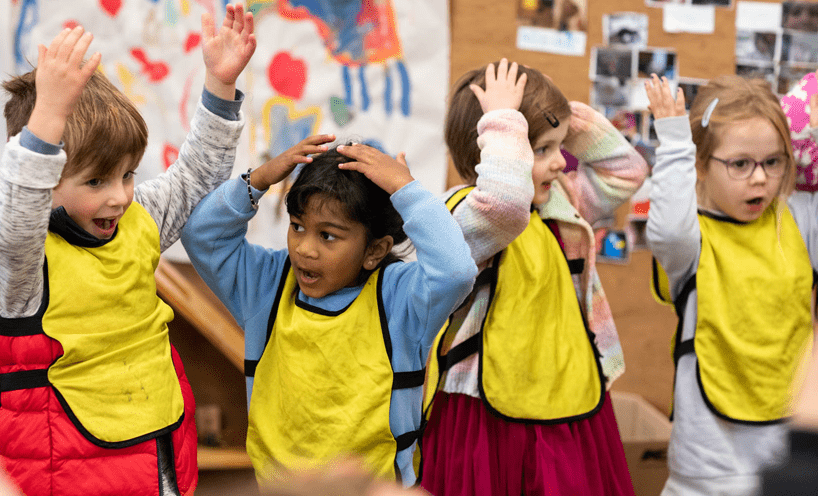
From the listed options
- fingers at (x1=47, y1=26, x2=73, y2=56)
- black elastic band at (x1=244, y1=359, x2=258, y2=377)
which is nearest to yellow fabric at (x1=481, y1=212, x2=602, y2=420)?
black elastic band at (x1=244, y1=359, x2=258, y2=377)

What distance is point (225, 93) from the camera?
1.09 m

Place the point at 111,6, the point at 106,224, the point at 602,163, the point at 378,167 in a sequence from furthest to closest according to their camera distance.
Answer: the point at 111,6 < the point at 602,163 < the point at 378,167 < the point at 106,224

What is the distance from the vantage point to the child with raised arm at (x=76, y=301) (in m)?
0.84

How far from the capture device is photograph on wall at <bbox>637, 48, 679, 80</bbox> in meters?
2.23

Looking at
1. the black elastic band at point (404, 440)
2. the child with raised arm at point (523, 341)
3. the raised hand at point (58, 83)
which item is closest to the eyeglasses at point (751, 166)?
the child with raised arm at point (523, 341)

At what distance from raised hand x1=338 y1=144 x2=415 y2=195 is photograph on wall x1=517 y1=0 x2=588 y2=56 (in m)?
1.23

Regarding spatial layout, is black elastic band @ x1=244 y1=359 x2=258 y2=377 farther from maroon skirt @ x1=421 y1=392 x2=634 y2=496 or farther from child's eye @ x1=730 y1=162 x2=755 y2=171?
child's eye @ x1=730 y1=162 x2=755 y2=171

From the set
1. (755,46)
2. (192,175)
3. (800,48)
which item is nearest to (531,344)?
(192,175)

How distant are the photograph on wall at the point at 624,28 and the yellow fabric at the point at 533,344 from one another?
3.77ft

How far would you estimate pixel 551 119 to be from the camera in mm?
1320

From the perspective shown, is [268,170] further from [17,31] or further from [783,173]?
[17,31]

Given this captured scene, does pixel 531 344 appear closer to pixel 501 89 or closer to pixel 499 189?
pixel 499 189

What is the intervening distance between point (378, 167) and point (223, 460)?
1213mm

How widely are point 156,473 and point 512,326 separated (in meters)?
0.63
